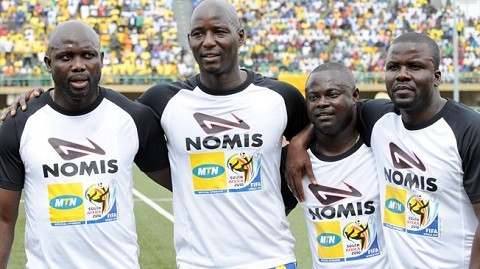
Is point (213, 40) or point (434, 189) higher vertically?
point (213, 40)

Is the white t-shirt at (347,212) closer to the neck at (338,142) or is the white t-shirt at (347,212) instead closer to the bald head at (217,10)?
the neck at (338,142)

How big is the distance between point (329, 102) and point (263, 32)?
30480 millimetres

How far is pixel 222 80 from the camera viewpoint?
504 cm

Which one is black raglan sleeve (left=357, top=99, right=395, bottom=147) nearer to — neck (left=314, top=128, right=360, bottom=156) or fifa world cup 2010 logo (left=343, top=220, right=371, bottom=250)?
neck (left=314, top=128, right=360, bottom=156)

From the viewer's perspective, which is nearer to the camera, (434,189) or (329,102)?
(434,189)

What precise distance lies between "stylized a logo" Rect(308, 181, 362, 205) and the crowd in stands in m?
25.8

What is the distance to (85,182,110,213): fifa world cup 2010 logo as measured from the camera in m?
4.65

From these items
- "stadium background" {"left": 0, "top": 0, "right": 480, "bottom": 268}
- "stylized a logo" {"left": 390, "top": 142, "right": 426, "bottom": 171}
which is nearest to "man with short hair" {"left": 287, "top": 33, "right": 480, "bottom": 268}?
"stylized a logo" {"left": 390, "top": 142, "right": 426, "bottom": 171}

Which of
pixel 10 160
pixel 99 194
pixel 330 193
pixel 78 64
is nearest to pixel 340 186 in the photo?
pixel 330 193

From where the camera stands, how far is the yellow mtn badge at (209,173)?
16.3 ft

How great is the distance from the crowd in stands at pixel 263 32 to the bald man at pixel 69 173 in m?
25.8

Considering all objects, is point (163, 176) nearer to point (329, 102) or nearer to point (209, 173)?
point (209, 173)

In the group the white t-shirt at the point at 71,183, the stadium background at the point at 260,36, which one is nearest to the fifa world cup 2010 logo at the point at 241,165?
the white t-shirt at the point at 71,183

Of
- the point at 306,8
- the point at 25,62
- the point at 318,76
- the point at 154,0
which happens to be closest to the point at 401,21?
the point at 306,8
